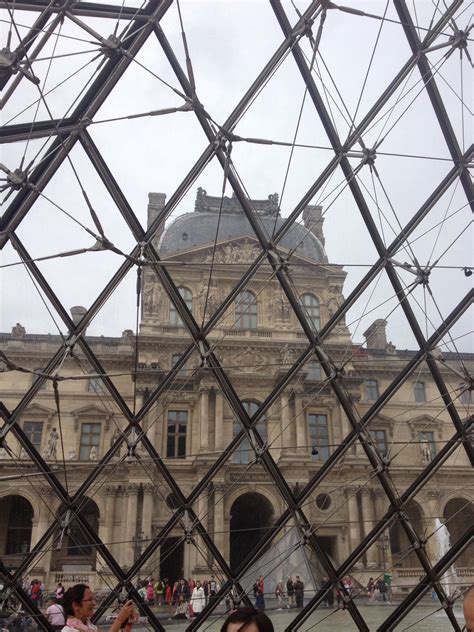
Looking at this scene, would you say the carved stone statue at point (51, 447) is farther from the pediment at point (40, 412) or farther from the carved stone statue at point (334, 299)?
the carved stone statue at point (334, 299)

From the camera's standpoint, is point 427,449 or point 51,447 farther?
point 427,449

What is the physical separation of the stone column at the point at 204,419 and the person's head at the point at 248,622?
20971 millimetres

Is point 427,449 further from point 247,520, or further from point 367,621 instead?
point 367,621

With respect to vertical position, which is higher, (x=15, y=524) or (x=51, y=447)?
(x=51, y=447)

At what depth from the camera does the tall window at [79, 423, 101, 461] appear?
2400cm

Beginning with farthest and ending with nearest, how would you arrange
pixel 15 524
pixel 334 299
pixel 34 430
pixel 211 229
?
pixel 211 229 < pixel 334 299 < pixel 34 430 < pixel 15 524

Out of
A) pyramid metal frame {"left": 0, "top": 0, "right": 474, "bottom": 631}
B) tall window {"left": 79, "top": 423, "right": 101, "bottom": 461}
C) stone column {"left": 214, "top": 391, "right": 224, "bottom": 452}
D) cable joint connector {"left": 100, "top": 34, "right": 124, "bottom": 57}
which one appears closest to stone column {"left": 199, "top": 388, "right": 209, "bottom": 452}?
stone column {"left": 214, "top": 391, "right": 224, "bottom": 452}

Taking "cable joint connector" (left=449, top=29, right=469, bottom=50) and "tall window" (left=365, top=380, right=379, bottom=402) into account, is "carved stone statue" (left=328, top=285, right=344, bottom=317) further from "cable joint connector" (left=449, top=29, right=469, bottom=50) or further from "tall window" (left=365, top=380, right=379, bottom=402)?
"cable joint connector" (left=449, top=29, right=469, bottom=50)

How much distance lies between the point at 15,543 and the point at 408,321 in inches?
798

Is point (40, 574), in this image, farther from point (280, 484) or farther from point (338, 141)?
point (338, 141)

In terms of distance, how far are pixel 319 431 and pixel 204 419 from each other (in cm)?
484

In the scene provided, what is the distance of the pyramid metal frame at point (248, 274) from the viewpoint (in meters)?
6.71

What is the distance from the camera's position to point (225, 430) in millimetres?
23797

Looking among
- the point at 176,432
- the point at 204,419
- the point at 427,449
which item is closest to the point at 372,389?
the point at 427,449
